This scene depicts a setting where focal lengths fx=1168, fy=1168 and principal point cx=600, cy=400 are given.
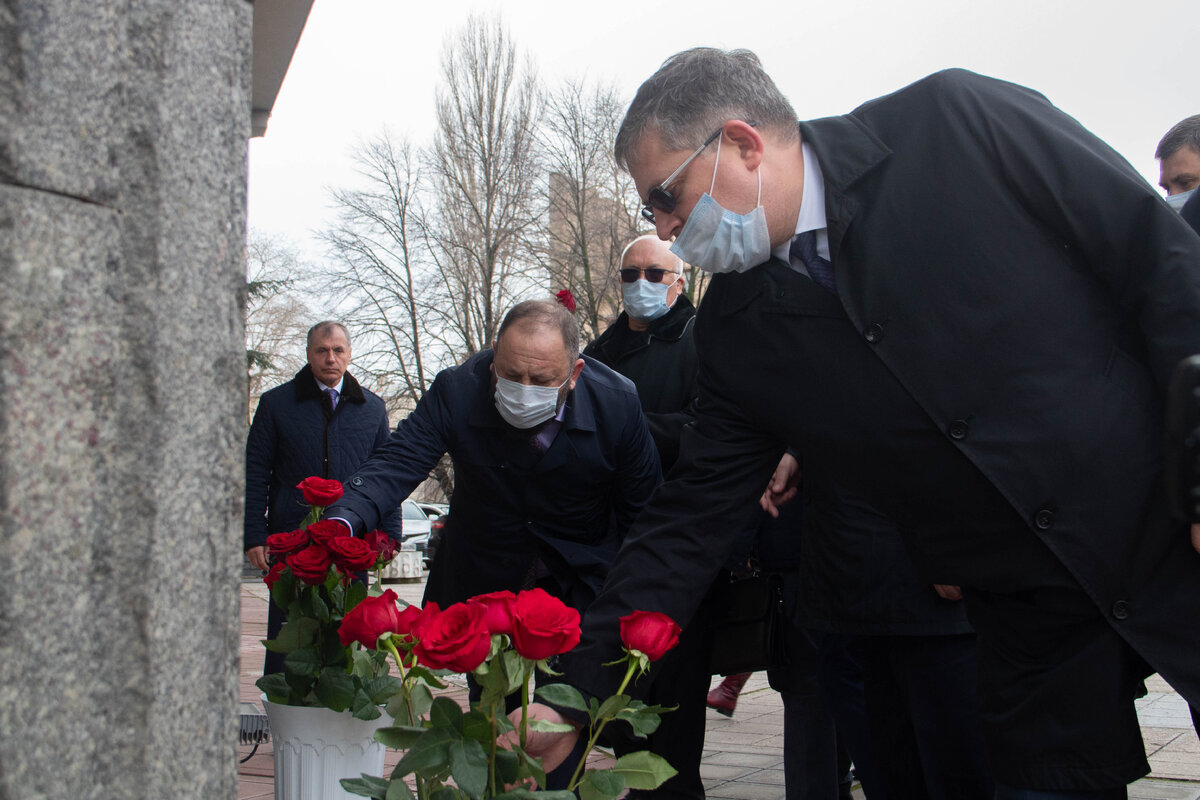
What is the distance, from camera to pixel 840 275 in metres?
1.96

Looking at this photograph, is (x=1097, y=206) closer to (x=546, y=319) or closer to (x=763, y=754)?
(x=546, y=319)

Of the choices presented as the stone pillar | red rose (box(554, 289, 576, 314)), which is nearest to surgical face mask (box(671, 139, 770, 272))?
the stone pillar

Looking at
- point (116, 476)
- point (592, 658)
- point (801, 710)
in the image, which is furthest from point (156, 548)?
point (801, 710)

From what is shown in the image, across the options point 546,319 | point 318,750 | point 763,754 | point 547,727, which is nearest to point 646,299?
point 546,319

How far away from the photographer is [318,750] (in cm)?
233

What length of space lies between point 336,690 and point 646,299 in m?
2.37

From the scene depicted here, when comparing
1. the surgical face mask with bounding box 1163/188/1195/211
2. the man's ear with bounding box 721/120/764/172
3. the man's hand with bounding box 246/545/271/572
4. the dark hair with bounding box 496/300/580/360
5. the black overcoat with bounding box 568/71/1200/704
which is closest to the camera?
the black overcoat with bounding box 568/71/1200/704

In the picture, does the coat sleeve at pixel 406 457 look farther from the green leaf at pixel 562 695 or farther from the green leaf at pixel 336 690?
the green leaf at pixel 562 695

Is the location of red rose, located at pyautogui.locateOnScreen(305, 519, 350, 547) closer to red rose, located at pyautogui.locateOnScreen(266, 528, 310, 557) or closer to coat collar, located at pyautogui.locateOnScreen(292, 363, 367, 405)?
red rose, located at pyautogui.locateOnScreen(266, 528, 310, 557)

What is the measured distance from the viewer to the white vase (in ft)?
7.57

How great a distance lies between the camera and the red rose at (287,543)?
2.50 metres

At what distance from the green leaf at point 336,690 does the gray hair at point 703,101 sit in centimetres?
118

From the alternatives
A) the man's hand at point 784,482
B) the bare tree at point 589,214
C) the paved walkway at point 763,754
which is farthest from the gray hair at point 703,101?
the bare tree at point 589,214

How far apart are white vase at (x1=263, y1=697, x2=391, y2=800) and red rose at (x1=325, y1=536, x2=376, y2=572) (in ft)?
0.97
